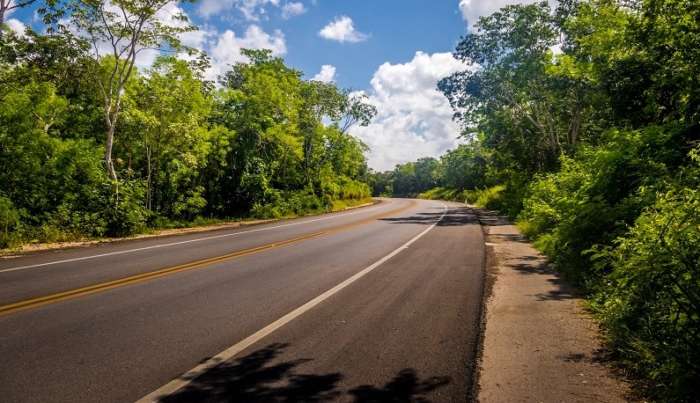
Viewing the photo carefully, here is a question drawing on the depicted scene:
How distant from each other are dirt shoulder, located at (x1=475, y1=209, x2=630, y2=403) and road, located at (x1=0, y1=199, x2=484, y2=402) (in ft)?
0.79

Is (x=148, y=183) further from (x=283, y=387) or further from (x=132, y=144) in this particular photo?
(x=283, y=387)

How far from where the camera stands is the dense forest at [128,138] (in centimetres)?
1367

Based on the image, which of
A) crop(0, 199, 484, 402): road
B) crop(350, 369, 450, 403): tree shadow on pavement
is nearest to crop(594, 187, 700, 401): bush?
crop(0, 199, 484, 402): road

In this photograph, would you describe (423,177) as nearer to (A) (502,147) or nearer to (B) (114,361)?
(A) (502,147)

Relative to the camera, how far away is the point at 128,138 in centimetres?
1923

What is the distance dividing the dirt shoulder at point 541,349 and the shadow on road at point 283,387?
0.61 meters

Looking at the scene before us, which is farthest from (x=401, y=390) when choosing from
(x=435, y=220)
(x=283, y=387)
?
(x=435, y=220)

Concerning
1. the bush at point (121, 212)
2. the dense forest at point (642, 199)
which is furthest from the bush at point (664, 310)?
the bush at point (121, 212)

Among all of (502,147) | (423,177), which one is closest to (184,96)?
(502,147)

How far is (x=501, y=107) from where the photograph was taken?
85.2 feet

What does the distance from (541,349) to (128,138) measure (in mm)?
20230

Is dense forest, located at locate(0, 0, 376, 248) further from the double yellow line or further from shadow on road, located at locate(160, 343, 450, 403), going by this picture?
shadow on road, located at locate(160, 343, 450, 403)

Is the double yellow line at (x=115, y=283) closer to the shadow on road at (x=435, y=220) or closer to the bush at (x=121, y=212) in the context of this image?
the bush at (x=121, y=212)

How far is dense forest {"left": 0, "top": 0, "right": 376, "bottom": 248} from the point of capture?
13672 millimetres
